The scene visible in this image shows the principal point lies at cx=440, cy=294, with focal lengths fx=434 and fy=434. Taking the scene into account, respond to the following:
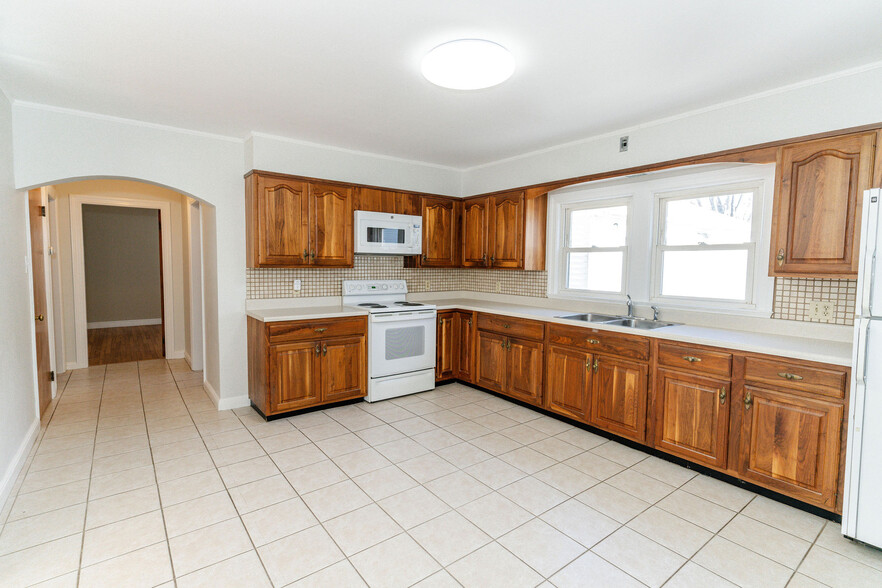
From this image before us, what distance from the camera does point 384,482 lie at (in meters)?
2.65

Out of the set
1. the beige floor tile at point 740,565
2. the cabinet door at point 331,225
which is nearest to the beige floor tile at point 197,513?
the cabinet door at point 331,225

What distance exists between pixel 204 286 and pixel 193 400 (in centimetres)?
112

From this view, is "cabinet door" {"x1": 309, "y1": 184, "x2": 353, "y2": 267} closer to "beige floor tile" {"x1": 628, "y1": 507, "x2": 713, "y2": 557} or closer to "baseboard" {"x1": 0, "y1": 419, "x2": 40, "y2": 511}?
"baseboard" {"x1": 0, "y1": 419, "x2": 40, "y2": 511}

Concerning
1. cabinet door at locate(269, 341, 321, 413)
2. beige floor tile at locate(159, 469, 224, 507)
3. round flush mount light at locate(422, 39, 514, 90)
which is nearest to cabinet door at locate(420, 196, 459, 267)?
cabinet door at locate(269, 341, 321, 413)

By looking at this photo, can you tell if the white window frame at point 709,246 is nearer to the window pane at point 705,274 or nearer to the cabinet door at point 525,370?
the window pane at point 705,274

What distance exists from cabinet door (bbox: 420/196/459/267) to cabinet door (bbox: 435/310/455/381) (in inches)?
Result: 25.8

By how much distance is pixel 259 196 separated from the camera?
367 cm

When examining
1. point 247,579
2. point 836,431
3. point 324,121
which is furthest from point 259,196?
point 836,431

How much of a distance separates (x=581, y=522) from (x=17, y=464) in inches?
134

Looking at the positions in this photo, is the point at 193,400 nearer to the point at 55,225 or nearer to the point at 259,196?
the point at 259,196

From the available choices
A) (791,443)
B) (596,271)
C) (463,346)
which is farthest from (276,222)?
(791,443)

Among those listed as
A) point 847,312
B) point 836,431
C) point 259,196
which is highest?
point 259,196

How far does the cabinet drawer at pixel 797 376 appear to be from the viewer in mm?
2227

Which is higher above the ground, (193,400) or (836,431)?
(836,431)
